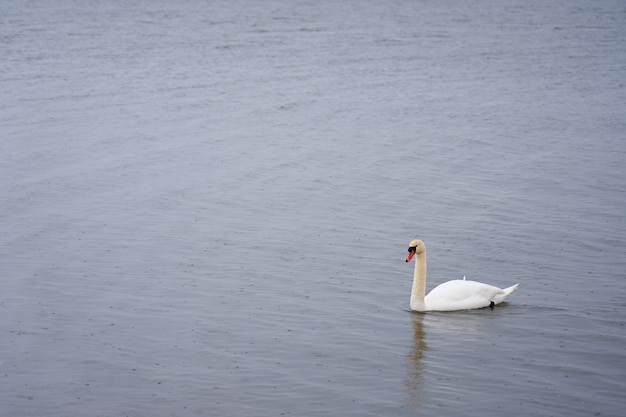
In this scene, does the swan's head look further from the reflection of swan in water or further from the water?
the reflection of swan in water

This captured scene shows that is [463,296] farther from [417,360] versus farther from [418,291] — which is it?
[417,360]

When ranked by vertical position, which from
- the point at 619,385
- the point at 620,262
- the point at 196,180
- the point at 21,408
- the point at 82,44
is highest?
the point at 82,44

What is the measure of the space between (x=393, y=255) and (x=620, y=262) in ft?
11.6

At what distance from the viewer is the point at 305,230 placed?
17.6 m

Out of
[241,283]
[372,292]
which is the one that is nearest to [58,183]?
[241,283]

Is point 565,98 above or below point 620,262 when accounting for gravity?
above

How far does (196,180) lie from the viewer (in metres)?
21.2

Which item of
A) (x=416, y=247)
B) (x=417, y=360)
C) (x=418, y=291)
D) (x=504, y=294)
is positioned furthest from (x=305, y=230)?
(x=417, y=360)

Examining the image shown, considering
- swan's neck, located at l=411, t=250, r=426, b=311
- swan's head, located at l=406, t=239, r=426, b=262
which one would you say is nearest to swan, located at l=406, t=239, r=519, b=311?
swan's neck, located at l=411, t=250, r=426, b=311

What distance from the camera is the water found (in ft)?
37.5

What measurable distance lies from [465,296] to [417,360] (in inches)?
76.6

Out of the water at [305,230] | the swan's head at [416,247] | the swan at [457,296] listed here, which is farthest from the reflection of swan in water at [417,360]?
the swan's head at [416,247]

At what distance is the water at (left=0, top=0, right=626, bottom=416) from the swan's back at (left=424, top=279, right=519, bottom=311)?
0.48 ft

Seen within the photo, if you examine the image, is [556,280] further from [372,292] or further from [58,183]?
[58,183]
